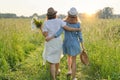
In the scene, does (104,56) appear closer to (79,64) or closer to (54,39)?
(54,39)

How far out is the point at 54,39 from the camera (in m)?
7.22

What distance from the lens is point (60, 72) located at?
840 centimetres

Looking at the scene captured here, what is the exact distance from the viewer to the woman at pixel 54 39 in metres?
7.17

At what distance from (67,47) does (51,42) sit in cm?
45

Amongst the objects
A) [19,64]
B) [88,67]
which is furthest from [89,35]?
[19,64]

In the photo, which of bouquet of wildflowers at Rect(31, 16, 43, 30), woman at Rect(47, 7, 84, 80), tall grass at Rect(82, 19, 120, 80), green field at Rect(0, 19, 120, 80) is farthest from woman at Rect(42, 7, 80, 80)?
tall grass at Rect(82, 19, 120, 80)

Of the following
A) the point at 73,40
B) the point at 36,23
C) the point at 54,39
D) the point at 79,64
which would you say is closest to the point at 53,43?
the point at 54,39

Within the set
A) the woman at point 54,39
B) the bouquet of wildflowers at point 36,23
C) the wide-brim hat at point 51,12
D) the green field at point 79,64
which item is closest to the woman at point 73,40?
the woman at point 54,39

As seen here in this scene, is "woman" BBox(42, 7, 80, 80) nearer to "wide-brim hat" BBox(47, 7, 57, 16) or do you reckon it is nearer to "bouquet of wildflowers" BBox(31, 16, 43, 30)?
"wide-brim hat" BBox(47, 7, 57, 16)

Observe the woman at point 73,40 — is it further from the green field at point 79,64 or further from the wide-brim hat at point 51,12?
the green field at point 79,64

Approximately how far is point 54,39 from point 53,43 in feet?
0.33

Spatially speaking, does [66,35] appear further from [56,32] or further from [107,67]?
[107,67]

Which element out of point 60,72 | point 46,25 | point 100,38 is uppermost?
point 46,25

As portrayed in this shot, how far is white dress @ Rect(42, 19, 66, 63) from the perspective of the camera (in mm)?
7172
